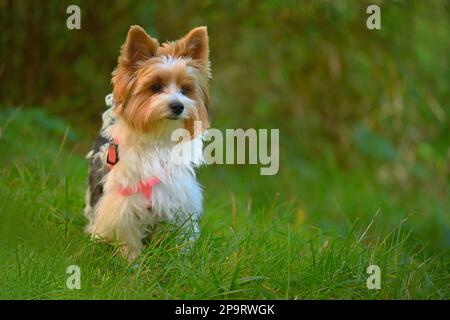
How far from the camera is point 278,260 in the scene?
4.35 m

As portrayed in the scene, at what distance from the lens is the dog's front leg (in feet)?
14.8

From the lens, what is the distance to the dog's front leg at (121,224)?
14.8 feet

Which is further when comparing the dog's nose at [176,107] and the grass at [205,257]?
the dog's nose at [176,107]

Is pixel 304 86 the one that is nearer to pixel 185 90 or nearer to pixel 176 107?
pixel 185 90

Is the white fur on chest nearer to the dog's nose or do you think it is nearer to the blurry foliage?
the dog's nose

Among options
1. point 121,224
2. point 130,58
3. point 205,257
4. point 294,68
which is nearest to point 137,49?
point 130,58

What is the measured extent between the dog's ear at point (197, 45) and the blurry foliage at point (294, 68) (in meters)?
2.81
